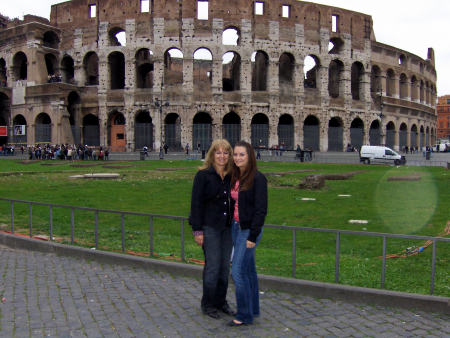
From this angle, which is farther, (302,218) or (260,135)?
(260,135)

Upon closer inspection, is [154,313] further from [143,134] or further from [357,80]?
[357,80]

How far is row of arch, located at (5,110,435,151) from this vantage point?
39312 millimetres

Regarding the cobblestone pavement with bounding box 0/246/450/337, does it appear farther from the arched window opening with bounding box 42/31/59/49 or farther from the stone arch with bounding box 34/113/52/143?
the arched window opening with bounding box 42/31/59/49

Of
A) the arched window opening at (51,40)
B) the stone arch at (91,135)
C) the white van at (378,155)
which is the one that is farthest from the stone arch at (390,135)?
the arched window opening at (51,40)

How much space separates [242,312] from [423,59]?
5775 centimetres

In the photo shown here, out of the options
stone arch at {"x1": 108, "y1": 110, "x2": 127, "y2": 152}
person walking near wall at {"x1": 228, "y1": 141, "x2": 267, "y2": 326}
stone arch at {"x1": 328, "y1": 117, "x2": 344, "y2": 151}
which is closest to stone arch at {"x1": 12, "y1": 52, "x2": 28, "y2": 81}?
stone arch at {"x1": 108, "y1": 110, "x2": 127, "y2": 152}

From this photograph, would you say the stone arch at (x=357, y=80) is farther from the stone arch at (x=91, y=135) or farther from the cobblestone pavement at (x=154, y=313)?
the cobblestone pavement at (x=154, y=313)

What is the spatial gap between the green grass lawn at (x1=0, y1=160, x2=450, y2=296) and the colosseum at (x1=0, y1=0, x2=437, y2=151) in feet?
69.8

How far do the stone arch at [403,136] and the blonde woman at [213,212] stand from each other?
49488mm

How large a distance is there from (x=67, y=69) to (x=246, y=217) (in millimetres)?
43788

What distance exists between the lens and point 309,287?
496 centimetres

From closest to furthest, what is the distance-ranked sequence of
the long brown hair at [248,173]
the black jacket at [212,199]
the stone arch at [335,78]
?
1. the long brown hair at [248,173]
2. the black jacket at [212,199]
3. the stone arch at [335,78]

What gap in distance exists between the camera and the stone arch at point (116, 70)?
40.5m

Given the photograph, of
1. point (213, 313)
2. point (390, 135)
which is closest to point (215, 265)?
point (213, 313)
